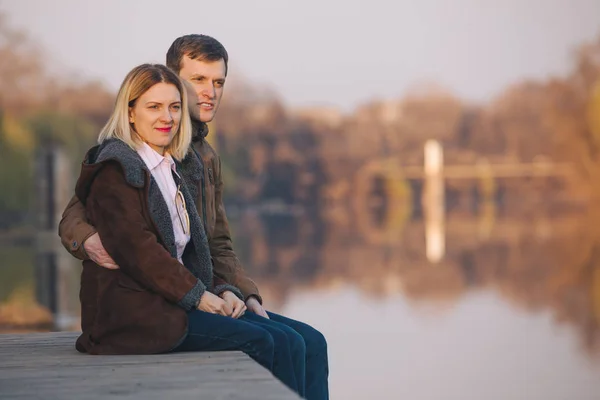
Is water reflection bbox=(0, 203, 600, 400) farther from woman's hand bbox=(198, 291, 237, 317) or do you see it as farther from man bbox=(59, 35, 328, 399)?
woman's hand bbox=(198, 291, 237, 317)

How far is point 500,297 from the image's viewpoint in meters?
11.2

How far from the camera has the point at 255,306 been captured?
308cm

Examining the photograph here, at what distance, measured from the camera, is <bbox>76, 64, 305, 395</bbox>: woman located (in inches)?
106

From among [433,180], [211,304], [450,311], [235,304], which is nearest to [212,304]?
[211,304]

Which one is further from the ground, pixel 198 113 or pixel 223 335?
pixel 198 113

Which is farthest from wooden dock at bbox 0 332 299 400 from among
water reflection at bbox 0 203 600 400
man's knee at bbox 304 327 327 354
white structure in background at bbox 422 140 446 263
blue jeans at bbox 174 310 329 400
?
white structure in background at bbox 422 140 446 263

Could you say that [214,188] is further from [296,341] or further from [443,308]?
[443,308]

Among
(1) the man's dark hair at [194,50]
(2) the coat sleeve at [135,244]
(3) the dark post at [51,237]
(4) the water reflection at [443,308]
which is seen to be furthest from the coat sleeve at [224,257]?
(3) the dark post at [51,237]

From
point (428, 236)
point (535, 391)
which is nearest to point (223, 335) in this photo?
point (535, 391)

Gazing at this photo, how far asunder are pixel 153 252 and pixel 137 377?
11.1 inches

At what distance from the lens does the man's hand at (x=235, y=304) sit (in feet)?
9.30

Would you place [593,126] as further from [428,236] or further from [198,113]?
[198,113]

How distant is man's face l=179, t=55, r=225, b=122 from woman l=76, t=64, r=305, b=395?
217 millimetres

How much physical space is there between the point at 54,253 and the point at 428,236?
748cm
